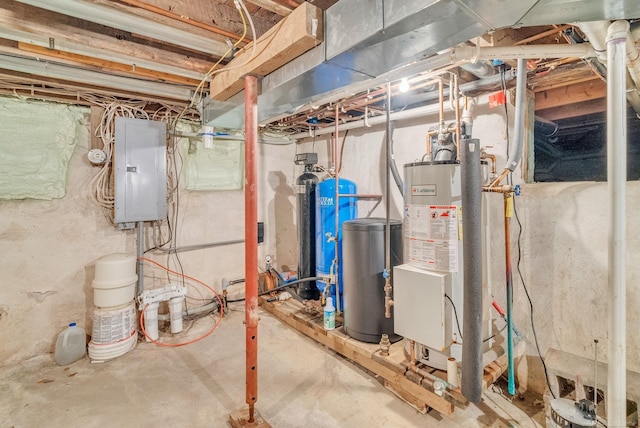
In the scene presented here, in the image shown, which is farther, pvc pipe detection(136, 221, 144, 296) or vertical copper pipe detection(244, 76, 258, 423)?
pvc pipe detection(136, 221, 144, 296)

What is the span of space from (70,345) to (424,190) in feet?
9.85

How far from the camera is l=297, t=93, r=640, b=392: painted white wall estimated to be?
184 cm

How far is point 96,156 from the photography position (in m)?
2.70

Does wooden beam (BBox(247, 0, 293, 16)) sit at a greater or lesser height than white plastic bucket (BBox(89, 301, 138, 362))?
greater

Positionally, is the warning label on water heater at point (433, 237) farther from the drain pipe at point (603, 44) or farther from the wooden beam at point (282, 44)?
the wooden beam at point (282, 44)

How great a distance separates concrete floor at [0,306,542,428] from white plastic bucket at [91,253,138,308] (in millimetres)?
475

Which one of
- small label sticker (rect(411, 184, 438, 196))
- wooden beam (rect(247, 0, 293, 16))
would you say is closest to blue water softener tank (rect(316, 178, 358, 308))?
small label sticker (rect(411, 184, 438, 196))

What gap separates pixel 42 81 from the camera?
222 centimetres

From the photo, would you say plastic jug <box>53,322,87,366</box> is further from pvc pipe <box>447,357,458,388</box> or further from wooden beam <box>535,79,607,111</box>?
wooden beam <box>535,79,607,111</box>

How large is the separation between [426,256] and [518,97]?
102 cm

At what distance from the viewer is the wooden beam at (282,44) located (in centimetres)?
132

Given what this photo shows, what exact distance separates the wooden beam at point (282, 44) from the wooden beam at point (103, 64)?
54cm

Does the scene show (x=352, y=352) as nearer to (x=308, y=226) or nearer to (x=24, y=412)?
(x=308, y=226)

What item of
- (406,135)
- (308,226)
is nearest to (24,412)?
(308,226)
